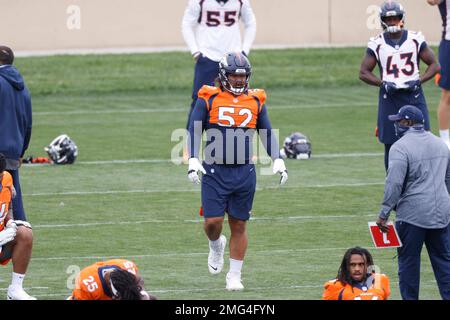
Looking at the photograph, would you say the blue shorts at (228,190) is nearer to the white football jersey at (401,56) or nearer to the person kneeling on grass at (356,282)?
the person kneeling on grass at (356,282)

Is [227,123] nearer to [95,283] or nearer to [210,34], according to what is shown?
[95,283]

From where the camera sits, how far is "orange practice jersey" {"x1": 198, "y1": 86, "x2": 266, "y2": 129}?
11156 millimetres

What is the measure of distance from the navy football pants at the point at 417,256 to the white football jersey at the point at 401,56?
3.32 m

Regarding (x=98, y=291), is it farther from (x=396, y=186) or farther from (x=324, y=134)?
(x=324, y=134)

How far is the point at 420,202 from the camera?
9.99 meters

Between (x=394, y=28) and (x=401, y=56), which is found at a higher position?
(x=394, y=28)

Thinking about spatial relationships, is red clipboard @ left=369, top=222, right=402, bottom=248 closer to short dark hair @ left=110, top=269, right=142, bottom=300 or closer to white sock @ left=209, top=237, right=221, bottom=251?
white sock @ left=209, top=237, right=221, bottom=251

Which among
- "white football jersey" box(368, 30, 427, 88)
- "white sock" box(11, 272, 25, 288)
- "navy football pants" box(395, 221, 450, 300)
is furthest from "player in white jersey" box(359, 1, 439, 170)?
"white sock" box(11, 272, 25, 288)

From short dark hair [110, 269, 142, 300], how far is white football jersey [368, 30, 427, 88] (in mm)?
5514

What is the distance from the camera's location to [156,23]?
3192 centimetres

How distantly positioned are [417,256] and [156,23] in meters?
22.4

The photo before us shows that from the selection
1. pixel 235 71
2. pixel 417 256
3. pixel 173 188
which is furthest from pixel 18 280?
pixel 173 188

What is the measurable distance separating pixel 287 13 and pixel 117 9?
4181 mm

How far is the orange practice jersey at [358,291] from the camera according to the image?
9266 mm
